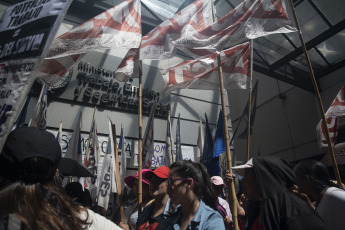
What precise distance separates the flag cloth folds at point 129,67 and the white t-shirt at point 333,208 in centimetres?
302

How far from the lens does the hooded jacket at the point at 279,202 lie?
5.09ft

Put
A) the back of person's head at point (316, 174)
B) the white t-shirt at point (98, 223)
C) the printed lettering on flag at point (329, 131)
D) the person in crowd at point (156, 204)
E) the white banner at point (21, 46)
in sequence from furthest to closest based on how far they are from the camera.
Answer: the printed lettering on flag at point (329, 131), the person in crowd at point (156, 204), the back of person's head at point (316, 174), the white banner at point (21, 46), the white t-shirt at point (98, 223)

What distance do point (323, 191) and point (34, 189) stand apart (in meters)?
2.47

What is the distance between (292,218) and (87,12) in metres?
9.08

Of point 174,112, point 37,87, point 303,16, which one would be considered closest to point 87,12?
point 37,87

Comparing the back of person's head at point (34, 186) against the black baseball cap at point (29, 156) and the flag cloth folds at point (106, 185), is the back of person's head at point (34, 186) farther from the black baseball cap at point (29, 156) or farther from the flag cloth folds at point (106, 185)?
the flag cloth folds at point (106, 185)

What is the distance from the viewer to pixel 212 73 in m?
4.61

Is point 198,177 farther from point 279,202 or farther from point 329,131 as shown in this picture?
point 329,131

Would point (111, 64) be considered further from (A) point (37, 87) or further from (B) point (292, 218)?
(B) point (292, 218)

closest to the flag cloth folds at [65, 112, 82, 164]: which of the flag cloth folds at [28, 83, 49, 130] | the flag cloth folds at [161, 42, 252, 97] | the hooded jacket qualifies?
the flag cloth folds at [28, 83, 49, 130]

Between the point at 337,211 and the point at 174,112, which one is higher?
the point at 174,112

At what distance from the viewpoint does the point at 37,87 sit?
682cm

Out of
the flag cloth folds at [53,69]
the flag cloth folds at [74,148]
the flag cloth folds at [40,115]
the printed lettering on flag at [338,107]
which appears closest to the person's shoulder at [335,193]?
the printed lettering on flag at [338,107]

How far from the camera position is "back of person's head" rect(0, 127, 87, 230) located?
2.92ft
